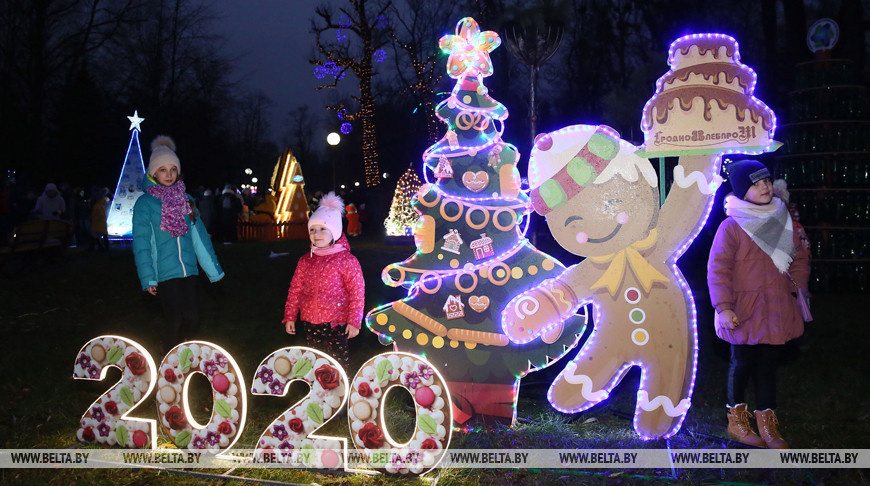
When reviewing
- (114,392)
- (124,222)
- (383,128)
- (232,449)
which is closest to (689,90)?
(232,449)

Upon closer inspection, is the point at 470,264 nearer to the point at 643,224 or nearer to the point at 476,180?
the point at 476,180

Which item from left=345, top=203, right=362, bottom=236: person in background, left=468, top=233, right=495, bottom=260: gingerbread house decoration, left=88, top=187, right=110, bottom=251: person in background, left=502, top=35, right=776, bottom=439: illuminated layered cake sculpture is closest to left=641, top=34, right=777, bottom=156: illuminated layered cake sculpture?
left=502, top=35, right=776, bottom=439: illuminated layered cake sculpture

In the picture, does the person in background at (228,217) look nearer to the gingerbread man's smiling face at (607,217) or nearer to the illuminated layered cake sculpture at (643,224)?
the illuminated layered cake sculpture at (643,224)

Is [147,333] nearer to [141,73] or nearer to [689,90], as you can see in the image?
[689,90]

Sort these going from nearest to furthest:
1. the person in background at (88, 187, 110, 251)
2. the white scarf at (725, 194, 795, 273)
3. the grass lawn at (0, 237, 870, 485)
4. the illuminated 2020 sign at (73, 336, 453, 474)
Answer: the illuminated 2020 sign at (73, 336, 453, 474)
the grass lawn at (0, 237, 870, 485)
the white scarf at (725, 194, 795, 273)
the person in background at (88, 187, 110, 251)

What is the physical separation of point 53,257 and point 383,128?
30.8 meters

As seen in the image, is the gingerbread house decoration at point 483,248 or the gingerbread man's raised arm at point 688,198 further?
the gingerbread house decoration at point 483,248

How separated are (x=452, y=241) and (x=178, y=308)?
7.31 ft

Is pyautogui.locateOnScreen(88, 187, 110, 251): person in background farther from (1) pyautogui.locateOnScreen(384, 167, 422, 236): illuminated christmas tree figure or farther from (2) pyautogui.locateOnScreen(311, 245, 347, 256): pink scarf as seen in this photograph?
(2) pyautogui.locateOnScreen(311, 245, 347, 256): pink scarf

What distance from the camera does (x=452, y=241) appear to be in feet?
17.8

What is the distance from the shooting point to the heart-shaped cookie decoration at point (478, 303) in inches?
211

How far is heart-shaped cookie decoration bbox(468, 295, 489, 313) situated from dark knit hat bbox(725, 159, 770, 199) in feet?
6.54

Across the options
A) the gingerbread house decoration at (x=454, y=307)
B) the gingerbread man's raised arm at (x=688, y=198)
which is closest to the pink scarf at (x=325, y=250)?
the gingerbread house decoration at (x=454, y=307)

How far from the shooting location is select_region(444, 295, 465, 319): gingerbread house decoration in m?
5.39
